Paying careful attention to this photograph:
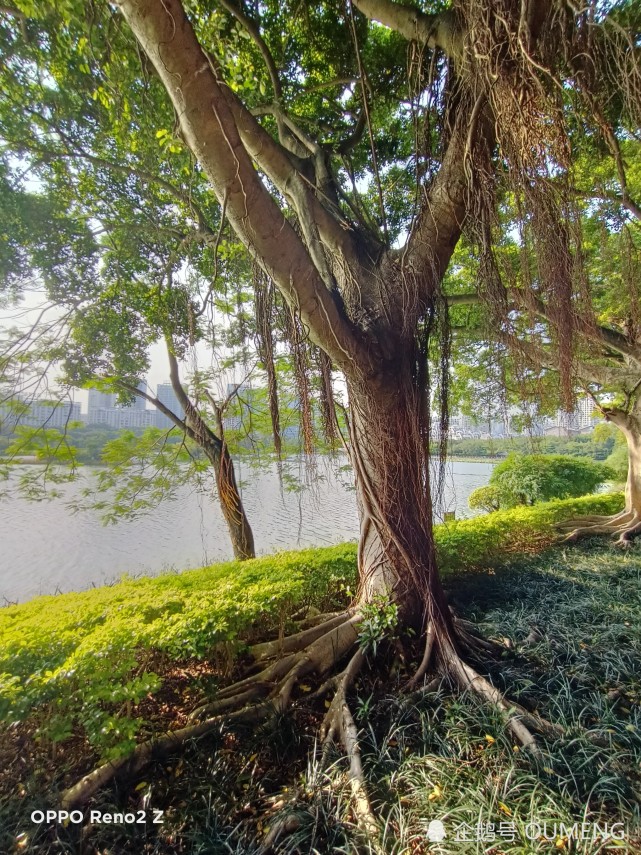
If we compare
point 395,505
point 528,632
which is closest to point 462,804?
point 395,505

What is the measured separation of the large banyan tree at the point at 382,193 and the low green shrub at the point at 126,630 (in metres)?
0.25

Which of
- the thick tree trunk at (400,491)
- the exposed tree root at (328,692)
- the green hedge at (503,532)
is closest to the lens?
the exposed tree root at (328,692)

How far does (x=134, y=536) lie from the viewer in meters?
5.70

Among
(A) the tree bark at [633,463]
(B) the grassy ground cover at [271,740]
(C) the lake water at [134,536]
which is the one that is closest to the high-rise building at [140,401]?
(C) the lake water at [134,536]

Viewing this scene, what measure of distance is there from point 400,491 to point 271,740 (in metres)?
1.45

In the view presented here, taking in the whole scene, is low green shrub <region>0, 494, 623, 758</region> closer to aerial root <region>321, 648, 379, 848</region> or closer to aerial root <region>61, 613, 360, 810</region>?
aerial root <region>61, 613, 360, 810</region>

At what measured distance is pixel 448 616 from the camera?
2.27 meters

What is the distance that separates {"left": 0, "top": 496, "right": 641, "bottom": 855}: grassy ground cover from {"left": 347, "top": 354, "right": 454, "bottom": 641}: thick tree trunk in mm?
402

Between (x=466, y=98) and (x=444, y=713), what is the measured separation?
10.1 feet

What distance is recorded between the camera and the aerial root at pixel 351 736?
1322mm

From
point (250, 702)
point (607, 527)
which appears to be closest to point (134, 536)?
point (250, 702)

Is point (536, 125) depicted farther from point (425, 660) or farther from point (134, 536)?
point (134, 536)

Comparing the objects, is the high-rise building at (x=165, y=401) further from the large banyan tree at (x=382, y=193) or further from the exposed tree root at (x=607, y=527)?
the exposed tree root at (x=607, y=527)

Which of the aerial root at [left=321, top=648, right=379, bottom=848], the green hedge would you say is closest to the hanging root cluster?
the aerial root at [left=321, top=648, right=379, bottom=848]
